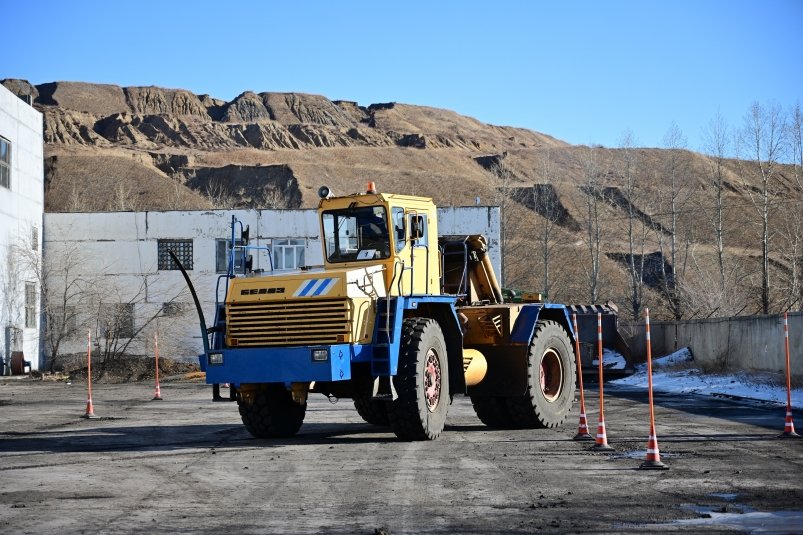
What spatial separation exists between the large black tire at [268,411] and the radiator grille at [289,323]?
1163mm

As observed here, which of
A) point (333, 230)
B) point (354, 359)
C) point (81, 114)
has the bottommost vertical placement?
A: point (354, 359)

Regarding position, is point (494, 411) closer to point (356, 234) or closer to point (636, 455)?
point (356, 234)

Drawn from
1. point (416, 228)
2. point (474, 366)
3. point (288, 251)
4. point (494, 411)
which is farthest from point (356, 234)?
point (288, 251)

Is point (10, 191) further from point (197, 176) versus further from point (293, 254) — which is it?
point (197, 176)

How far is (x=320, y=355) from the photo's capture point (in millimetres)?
14016

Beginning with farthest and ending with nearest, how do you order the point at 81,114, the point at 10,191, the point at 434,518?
the point at 81,114
the point at 10,191
the point at 434,518

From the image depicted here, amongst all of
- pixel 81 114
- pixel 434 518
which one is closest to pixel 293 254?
pixel 434 518

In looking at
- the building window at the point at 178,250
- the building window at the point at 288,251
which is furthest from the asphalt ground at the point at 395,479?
the building window at the point at 178,250

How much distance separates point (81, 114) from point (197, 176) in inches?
2046

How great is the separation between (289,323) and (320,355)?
851 millimetres

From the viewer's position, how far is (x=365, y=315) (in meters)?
14.6

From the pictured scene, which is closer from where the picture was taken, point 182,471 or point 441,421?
point 182,471

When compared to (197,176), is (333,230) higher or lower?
lower

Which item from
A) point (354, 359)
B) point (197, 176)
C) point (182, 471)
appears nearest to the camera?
point (182, 471)
